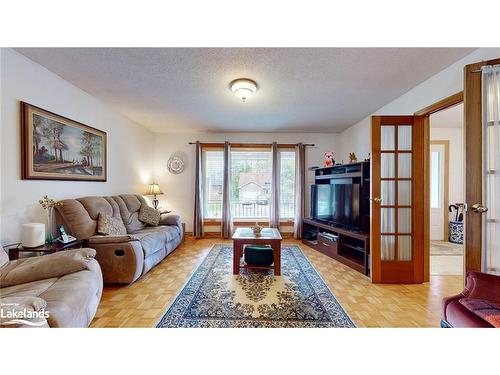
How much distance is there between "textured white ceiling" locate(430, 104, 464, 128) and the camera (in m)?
3.46

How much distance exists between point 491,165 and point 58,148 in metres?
4.16

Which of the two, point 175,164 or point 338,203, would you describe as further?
point 175,164

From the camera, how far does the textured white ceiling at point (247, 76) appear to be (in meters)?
1.86

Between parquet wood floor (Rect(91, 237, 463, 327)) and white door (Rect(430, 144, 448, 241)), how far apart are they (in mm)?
2360

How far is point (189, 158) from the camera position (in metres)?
4.69

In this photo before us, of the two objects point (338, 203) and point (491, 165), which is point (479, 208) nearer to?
point (491, 165)

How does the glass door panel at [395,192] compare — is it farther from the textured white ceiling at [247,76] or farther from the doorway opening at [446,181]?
the doorway opening at [446,181]

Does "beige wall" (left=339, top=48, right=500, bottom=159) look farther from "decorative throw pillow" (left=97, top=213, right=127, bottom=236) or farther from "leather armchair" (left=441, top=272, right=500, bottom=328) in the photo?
"decorative throw pillow" (left=97, top=213, right=127, bottom=236)

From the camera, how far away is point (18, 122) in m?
1.92

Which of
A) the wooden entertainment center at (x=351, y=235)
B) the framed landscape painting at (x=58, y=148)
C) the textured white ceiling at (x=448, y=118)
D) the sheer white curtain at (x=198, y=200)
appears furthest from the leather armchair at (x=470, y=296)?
the sheer white curtain at (x=198, y=200)

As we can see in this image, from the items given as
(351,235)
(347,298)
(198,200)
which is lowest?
(347,298)

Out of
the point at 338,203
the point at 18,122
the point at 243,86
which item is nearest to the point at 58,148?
the point at 18,122
